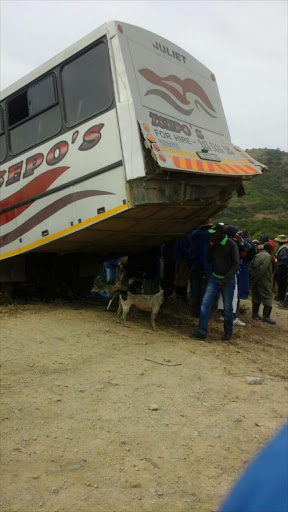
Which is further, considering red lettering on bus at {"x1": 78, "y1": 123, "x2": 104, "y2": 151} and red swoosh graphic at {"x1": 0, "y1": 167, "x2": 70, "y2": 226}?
red swoosh graphic at {"x1": 0, "y1": 167, "x2": 70, "y2": 226}

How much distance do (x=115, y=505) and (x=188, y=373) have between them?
2395mm

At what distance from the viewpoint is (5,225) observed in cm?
764

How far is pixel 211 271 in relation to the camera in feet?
26.2

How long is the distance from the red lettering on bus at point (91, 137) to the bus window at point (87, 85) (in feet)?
0.60

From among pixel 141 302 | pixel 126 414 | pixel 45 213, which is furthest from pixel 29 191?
pixel 126 414

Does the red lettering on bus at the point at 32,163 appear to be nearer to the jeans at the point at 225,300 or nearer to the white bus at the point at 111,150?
the white bus at the point at 111,150

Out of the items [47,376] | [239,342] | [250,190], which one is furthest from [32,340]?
[250,190]

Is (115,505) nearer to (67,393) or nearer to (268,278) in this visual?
(67,393)

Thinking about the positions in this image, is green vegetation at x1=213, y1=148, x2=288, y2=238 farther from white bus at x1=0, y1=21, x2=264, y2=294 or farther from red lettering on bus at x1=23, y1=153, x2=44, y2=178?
red lettering on bus at x1=23, y1=153, x2=44, y2=178

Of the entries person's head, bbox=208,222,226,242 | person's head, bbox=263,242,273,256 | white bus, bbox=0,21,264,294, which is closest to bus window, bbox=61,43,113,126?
white bus, bbox=0,21,264,294

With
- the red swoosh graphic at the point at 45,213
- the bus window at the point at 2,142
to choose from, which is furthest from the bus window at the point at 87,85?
the bus window at the point at 2,142

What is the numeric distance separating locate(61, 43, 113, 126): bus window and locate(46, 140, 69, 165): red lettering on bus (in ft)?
0.97

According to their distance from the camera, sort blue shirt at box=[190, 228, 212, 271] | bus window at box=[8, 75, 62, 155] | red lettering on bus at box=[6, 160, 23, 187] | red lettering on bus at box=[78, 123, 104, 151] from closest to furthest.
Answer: red lettering on bus at box=[78, 123, 104, 151], bus window at box=[8, 75, 62, 155], red lettering on bus at box=[6, 160, 23, 187], blue shirt at box=[190, 228, 212, 271]

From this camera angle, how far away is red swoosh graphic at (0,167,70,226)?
6820 mm
